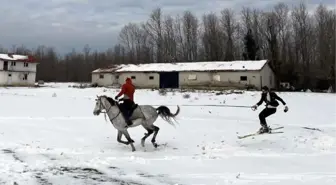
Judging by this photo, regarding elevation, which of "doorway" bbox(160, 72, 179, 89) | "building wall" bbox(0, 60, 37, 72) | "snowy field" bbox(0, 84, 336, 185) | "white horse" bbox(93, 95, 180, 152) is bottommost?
"snowy field" bbox(0, 84, 336, 185)

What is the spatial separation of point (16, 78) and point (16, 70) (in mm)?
1374

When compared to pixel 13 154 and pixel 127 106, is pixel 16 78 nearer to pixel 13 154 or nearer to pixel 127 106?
pixel 127 106

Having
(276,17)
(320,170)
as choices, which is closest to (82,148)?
(320,170)

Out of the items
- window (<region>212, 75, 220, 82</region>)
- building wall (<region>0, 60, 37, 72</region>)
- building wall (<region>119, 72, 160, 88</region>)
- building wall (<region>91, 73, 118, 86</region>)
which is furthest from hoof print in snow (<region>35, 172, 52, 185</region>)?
building wall (<region>0, 60, 37, 72</region>)

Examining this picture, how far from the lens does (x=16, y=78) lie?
67062 mm

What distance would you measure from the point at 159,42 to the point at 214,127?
74.2m

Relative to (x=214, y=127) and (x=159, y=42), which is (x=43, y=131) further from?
(x=159, y=42)

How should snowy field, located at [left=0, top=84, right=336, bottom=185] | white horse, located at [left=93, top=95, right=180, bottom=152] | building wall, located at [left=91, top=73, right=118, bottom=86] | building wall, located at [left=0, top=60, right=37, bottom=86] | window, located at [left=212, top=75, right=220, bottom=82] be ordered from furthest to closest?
building wall, located at [left=0, top=60, right=37, bottom=86]
building wall, located at [left=91, top=73, right=118, bottom=86]
window, located at [left=212, top=75, right=220, bottom=82]
white horse, located at [left=93, top=95, right=180, bottom=152]
snowy field, located at [left=0, top=84, right=336, bottom=185]

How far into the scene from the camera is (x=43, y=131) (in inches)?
620

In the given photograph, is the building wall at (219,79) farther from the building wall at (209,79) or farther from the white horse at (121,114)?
the white horse at (121,114)

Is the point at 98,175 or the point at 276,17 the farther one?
the point at 276,17

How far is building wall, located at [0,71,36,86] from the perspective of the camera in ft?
213

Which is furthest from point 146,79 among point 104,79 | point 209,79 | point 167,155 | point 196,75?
point 167,155

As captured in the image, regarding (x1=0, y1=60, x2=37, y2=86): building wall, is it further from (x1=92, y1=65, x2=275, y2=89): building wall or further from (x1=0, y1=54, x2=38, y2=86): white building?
(x1=92, y1=65, x2=275, y2=89): building wall
